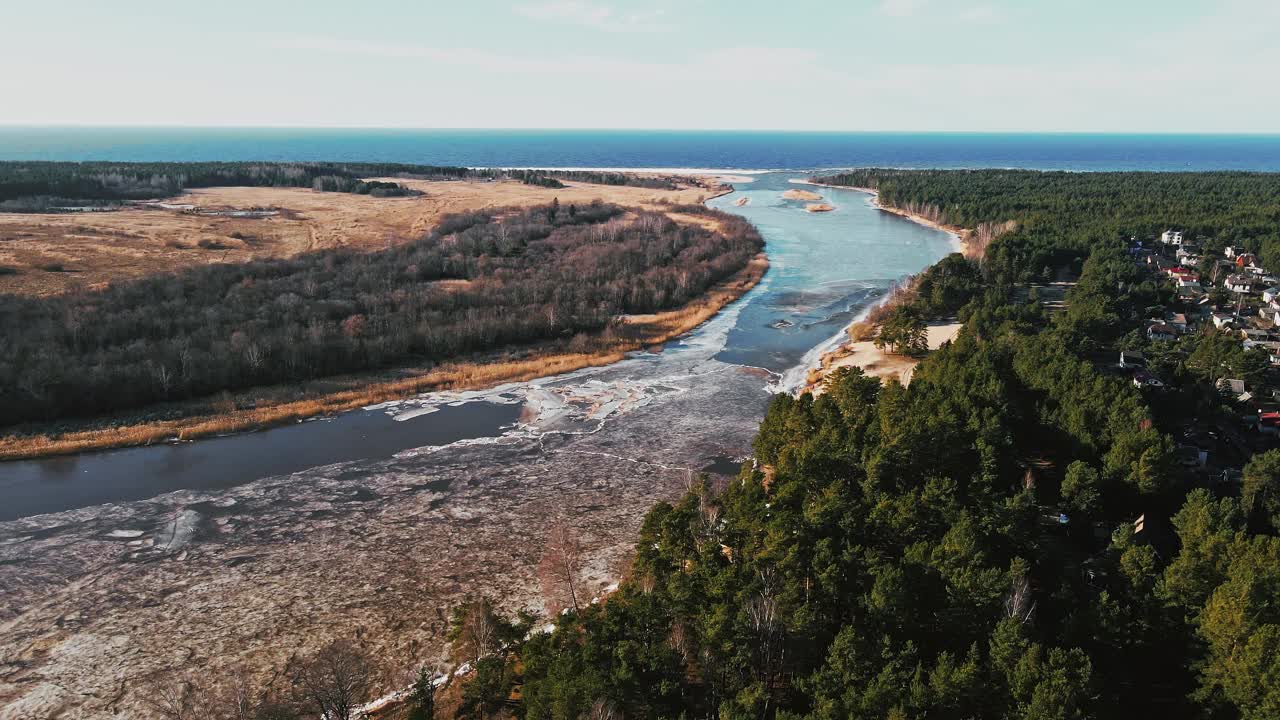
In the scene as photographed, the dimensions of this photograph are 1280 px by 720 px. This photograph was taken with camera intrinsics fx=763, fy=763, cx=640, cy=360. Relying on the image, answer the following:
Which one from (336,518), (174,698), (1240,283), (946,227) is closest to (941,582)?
(174,698)

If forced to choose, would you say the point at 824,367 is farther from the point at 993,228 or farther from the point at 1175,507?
the point at 993,228

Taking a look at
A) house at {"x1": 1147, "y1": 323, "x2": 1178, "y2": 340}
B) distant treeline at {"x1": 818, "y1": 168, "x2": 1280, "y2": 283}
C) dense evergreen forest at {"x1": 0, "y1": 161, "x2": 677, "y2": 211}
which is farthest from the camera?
dense evergreen forest at {"x1": 0, "y1": 161, "x2": 677, "y2": 211}

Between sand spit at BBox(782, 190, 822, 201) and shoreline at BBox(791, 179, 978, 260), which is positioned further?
sand spit at BBox(782, 190, 822, 201)

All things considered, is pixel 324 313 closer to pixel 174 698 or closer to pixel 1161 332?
pixel 174 698

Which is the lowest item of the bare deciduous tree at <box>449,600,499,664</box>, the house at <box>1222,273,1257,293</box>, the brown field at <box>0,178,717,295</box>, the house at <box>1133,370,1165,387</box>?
the bare deciduous tree at <box>449,600,499,664</box>

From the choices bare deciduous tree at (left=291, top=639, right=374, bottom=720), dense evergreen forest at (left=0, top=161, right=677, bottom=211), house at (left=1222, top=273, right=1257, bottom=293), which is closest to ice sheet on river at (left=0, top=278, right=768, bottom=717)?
bare deciduous tree at (left=291, top=639, right=374, bottom=720)

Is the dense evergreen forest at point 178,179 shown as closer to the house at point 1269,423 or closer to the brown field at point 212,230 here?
the brown field at point 212,230

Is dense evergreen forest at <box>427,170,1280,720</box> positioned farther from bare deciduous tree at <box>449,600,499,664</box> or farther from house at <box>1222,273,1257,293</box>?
house at <box>1222,273,1257,293</box>
